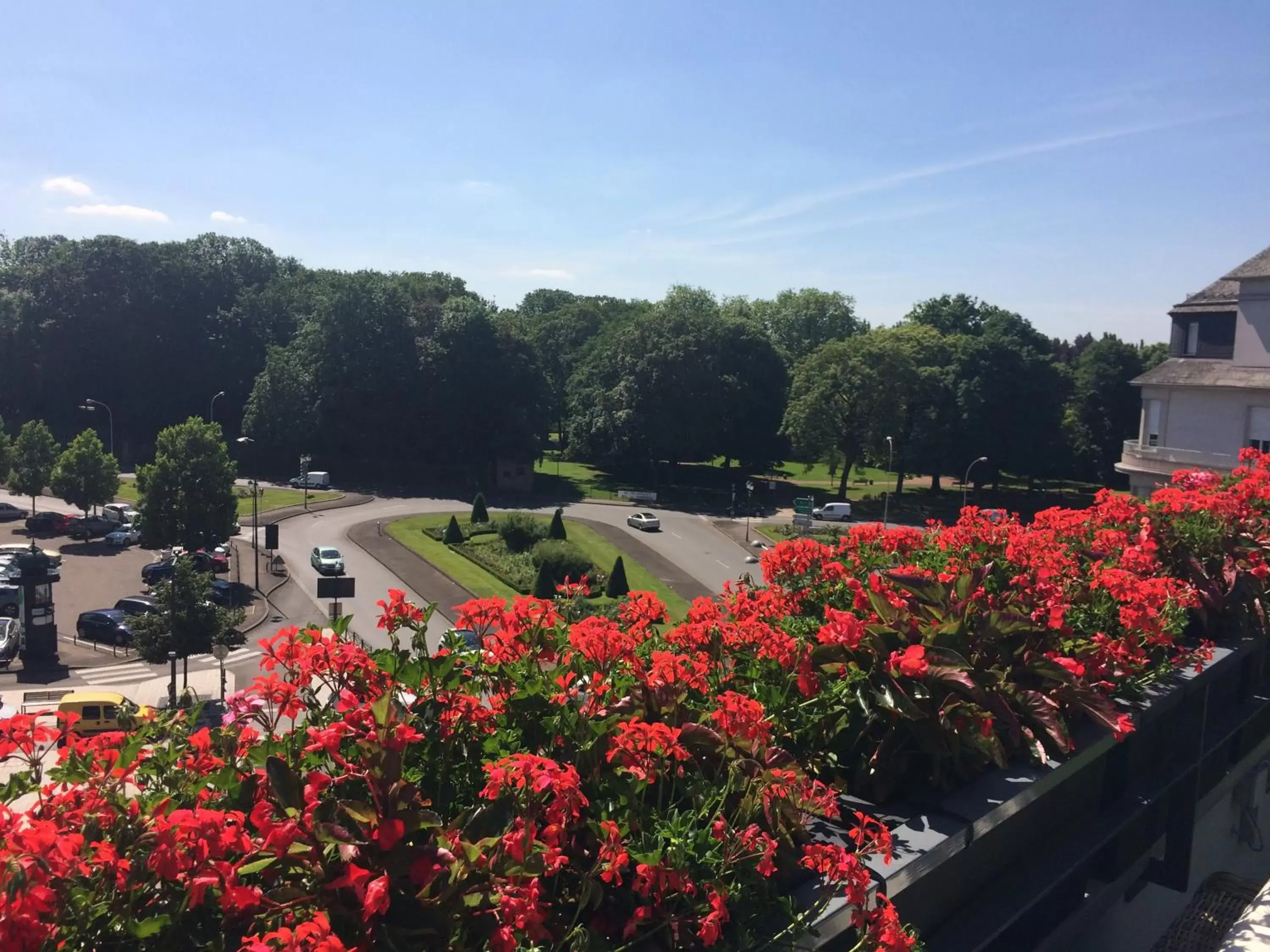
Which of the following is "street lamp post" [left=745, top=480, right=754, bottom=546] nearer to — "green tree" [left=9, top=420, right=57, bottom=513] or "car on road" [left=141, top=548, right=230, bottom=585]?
"car on road" [left=141, top=548, right=230, bottom=585]

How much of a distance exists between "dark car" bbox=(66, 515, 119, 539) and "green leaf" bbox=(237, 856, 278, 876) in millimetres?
46164

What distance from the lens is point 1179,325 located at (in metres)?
33.5

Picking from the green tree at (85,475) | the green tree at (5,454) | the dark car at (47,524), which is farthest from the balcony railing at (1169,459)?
the green tree at (5,454)

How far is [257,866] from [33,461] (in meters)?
52.3

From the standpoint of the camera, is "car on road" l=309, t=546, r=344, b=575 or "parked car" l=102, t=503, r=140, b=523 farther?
"parked car" l=102, t=503, r=140, b=523

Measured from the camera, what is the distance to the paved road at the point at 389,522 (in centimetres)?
3384

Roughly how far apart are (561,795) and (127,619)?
26697 mm

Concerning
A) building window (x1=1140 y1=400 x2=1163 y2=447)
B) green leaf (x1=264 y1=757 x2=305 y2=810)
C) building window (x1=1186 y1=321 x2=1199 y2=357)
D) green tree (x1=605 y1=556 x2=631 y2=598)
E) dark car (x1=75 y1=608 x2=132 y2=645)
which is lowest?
dark car (x1=75 y1=608 x2=132 y2=645)

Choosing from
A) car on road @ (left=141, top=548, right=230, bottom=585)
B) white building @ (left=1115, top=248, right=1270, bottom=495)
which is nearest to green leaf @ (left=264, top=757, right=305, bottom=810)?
white building @ (left=1115, top=248, right=1270, bottom=495)

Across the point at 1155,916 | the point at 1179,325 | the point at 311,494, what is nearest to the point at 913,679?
the point at 1155,916

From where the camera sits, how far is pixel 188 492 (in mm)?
35000

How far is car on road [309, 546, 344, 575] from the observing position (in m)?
36.2

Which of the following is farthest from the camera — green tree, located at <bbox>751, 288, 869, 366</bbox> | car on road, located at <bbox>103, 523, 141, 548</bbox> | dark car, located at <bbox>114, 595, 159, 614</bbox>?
green tree, located at <bbox>751, 288, 869, 366</bbox>

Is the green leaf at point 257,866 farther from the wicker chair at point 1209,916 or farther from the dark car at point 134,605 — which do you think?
the dark car at point 134,605
